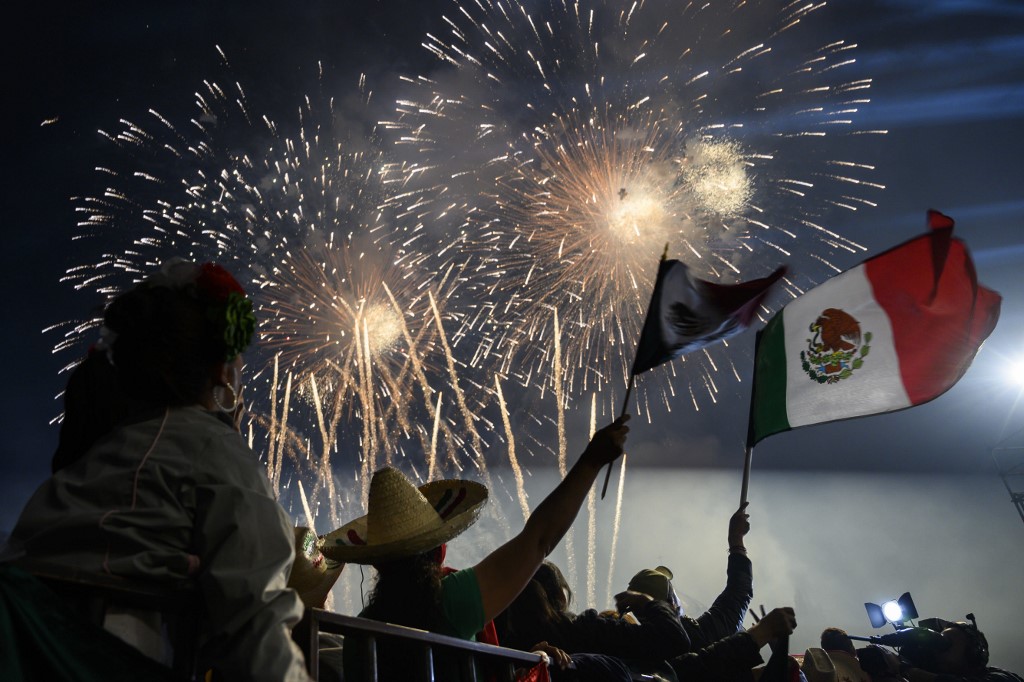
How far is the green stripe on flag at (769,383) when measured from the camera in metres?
5.38

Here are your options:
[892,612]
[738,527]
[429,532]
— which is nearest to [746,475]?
[738,527]

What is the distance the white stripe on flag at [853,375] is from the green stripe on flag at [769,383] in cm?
5

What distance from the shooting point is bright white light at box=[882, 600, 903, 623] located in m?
9.79

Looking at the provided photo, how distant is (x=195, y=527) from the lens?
156 centimetres

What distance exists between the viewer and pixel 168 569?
1.50 metres

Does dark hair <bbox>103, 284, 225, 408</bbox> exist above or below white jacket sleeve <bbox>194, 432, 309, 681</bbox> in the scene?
above

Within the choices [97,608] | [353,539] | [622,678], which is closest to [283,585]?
[97,608]

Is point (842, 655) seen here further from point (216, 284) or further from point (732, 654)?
point (216, 284)

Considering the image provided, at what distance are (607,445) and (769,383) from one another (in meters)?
3.42

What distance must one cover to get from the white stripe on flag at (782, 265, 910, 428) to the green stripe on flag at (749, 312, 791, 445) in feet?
0.16

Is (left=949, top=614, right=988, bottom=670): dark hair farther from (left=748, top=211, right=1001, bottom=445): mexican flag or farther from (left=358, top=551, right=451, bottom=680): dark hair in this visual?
(left=358, top=551, right=451, bottom=680): dark hair

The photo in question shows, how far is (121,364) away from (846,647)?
7.64m

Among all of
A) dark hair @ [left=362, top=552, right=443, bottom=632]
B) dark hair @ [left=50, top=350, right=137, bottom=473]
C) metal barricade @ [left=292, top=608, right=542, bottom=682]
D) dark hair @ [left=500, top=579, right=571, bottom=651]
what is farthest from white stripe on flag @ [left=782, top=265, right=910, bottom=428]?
dark hair @ [left=50, top=350, right=137, bottom=473]

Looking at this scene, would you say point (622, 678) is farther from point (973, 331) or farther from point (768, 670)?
point (973, 331)
